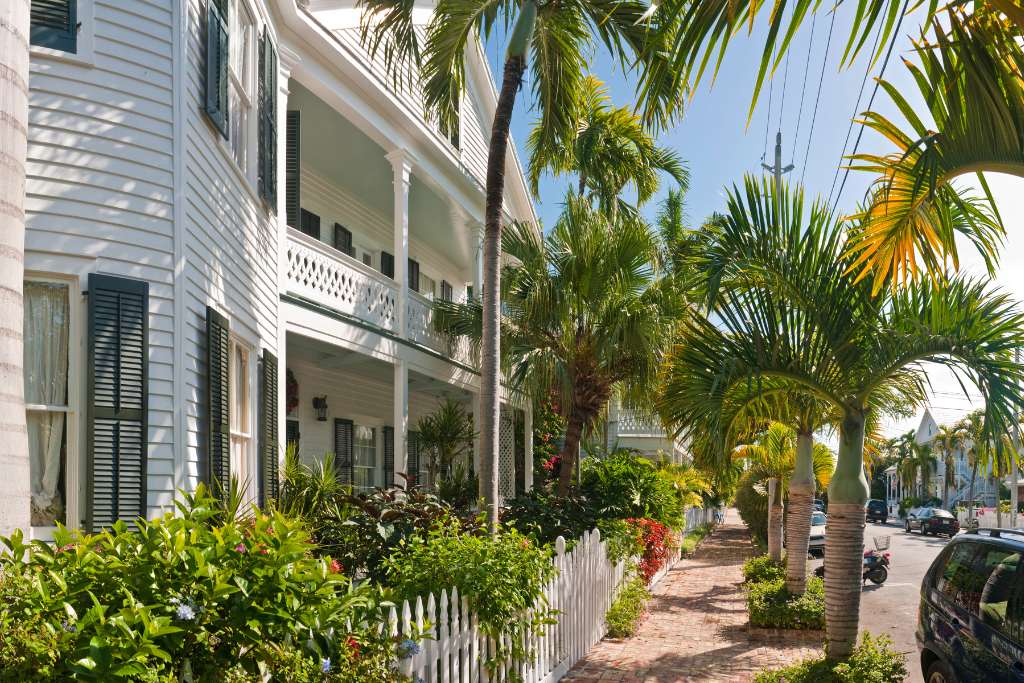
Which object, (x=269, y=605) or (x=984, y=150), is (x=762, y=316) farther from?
(x=269, y=605)

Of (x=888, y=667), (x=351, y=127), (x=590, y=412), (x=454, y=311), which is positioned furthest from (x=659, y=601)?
(x=351, y=127)

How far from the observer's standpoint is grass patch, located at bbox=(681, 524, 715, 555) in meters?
24.8

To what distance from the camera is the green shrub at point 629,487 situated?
18203mm

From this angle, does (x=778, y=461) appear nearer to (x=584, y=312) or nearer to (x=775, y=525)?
(x=775, y=525)

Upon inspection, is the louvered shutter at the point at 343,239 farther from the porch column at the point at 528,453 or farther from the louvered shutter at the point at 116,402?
the louvered shutter at the point at 116,402

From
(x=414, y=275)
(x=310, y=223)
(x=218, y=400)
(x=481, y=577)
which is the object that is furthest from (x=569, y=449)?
(x=481, y=577)

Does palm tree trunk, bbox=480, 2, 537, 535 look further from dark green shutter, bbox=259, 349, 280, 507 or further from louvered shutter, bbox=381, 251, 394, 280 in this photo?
louvered shutter, bbox=381, 251, 394, 280

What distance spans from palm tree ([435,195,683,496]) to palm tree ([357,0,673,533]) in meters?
3.72

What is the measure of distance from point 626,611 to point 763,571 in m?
5.19

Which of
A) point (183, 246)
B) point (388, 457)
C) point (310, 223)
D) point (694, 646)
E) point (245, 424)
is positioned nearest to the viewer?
point (183, 246)

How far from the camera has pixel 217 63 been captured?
8.02 m

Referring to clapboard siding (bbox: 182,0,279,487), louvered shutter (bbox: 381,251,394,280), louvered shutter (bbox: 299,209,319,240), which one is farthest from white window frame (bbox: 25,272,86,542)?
louvered shutter (bbox: 381,251,394,280)

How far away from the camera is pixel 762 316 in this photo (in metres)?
8.23

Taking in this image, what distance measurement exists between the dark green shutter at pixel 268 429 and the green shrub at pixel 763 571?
8837mm
